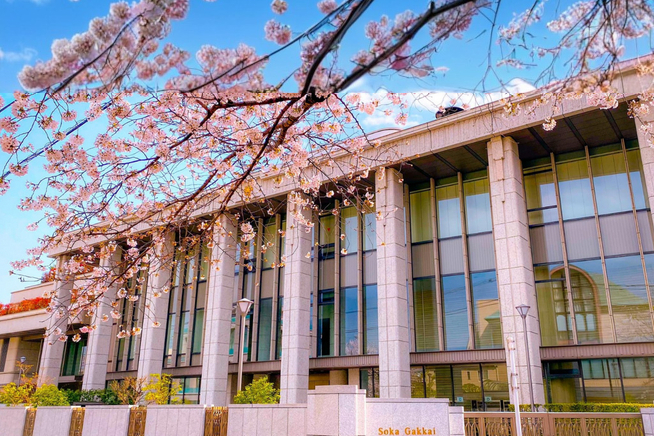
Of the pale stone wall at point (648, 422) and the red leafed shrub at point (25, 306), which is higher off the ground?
the red leafed shrub at point (25, 306)

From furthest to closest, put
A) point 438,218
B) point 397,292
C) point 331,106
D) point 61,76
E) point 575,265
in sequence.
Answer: point 438,218, point 397,292, point 575,265, point 331,106, point 61,76

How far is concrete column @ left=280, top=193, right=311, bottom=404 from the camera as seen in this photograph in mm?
23781

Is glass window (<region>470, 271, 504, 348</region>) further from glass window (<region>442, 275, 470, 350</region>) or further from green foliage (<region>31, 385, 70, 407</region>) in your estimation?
green foliage (<region>31, 385, 70, 407</region>)

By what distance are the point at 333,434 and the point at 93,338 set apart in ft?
84.2

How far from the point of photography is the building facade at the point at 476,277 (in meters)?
19.1

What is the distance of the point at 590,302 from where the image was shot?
64.9 ft

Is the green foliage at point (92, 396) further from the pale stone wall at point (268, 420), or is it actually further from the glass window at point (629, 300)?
the glass window at point (629, 300)

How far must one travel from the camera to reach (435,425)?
13430 millimetres

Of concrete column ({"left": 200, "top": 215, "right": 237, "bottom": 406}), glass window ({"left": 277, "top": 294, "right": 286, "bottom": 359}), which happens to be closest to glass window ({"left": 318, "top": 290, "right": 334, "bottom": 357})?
glass window ({"left": 277, "top": 294, "right": 286, "bottom": 359})

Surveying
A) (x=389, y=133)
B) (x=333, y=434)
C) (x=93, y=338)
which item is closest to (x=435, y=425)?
(x=333, y=434)

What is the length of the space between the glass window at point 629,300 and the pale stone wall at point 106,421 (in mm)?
17633

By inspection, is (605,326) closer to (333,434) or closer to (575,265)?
(575,265)

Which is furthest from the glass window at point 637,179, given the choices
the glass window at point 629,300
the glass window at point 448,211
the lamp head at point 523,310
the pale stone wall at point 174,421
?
the pale stone wall at point 174,421

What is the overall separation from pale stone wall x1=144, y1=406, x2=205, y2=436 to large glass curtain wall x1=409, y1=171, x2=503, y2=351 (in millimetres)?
10208
